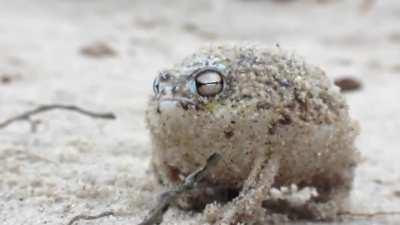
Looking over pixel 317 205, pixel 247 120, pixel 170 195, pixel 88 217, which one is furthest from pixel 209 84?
pixel 317 205

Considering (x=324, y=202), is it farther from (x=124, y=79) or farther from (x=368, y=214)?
(x=124, y=79)

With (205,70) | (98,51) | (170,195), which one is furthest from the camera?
(98,51)

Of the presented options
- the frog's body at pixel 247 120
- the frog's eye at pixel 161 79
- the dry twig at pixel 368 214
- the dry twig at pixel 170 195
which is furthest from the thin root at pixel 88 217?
the dry twig at pixel 368 214

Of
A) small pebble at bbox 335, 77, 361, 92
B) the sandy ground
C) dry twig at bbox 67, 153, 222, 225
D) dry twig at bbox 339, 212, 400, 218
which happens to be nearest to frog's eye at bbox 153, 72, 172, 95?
dry twig at bbox 67, 153, 222, 225

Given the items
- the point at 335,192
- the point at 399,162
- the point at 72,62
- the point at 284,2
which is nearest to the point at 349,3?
the point at 284,2

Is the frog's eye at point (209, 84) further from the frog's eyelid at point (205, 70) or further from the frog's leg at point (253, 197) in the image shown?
the frog's leg at point (253, 197)

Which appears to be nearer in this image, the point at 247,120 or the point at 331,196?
the point at 247,120

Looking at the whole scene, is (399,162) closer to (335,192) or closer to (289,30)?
(335,192)
